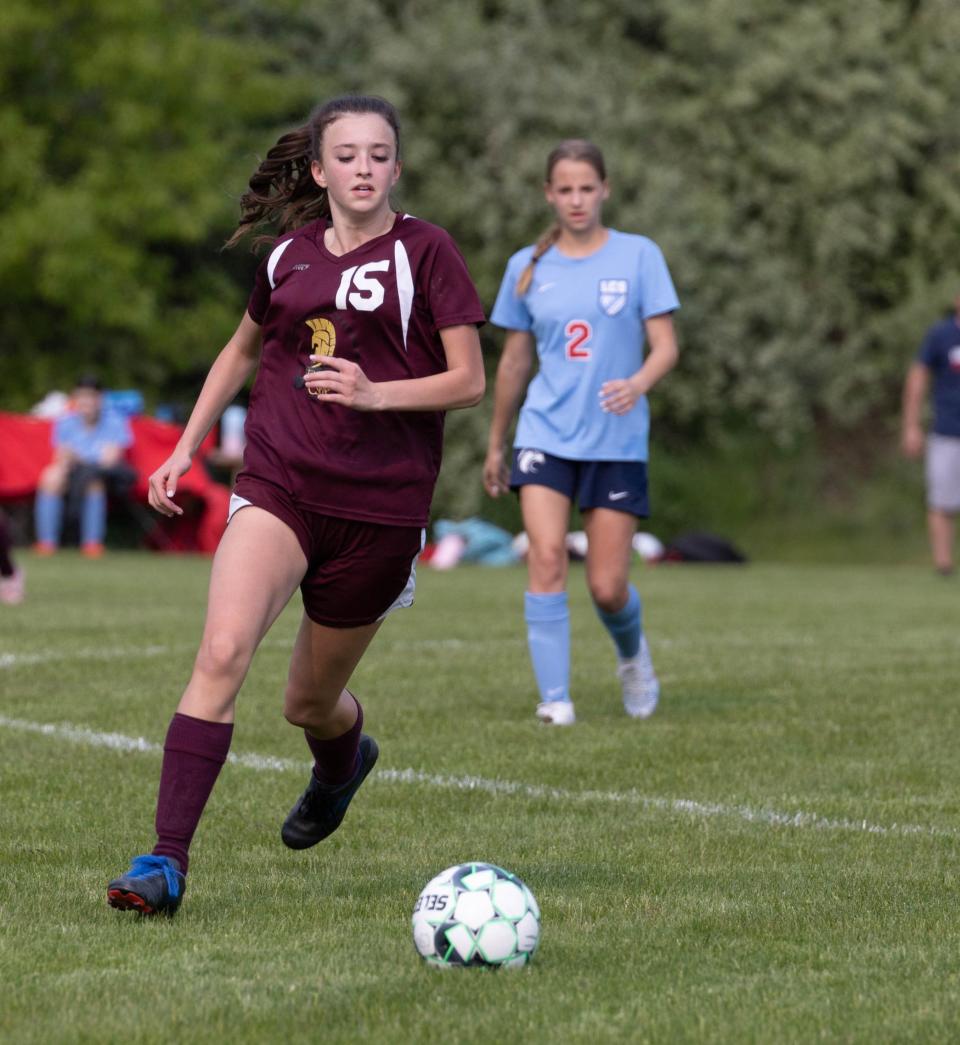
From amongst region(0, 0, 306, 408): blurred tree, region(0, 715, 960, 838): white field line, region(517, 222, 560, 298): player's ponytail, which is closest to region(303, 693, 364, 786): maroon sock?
region(0, 715, 960, 838): white field line

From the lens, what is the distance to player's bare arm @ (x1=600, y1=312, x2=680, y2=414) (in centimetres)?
747

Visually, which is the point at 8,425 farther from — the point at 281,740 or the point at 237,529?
the point at 237,529

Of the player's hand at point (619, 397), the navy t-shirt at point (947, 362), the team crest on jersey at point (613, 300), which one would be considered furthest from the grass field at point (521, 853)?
the navy t-shirt at point (947, 362)

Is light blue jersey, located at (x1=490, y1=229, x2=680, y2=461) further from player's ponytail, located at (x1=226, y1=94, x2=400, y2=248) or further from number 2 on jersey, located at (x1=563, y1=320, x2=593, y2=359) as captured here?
player's ponytail, located at (x1=226, y1=94, x2=400, y2=248)

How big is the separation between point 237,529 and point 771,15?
24565 millimetres

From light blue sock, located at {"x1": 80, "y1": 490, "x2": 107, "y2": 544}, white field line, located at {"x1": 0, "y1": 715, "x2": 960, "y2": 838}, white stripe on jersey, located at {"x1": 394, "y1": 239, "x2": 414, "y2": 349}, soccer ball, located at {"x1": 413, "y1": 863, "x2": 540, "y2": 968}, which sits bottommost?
light blue sock, located at {"x1": 80, "y1": 490, "x2": 107, "y2": 544}

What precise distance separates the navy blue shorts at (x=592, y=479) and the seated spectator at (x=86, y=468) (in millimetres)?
13675

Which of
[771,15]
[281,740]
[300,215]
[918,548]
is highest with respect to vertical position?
[771,15]

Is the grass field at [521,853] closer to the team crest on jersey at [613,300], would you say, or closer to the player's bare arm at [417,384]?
the player's bare arm at [417,384]

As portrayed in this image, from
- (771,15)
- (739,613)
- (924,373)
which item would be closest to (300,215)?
(739,613)

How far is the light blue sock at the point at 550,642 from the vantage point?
8.11 m

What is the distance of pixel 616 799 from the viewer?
6.24 metres

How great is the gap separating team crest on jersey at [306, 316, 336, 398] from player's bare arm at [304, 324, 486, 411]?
0.20ft

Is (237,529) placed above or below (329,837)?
above
